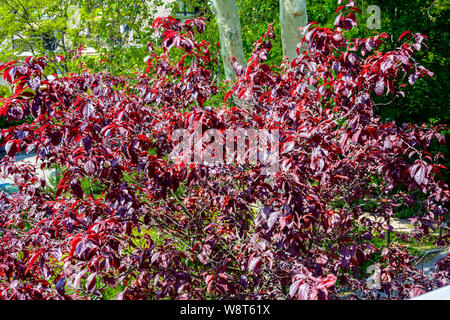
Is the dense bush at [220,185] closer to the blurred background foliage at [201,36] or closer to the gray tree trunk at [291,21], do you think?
the gray tree trunk at [291,21]

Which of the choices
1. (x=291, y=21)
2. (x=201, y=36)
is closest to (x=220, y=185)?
(x=291, y=21)

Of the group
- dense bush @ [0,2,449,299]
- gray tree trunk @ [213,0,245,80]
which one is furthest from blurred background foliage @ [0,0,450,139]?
dense bush @ [0,2,449,299]

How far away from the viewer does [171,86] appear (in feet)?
11.7

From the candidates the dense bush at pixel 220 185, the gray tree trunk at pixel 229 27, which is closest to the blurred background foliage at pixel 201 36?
the gray tree trunk at pixel 229 27

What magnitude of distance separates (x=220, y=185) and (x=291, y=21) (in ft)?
9.95

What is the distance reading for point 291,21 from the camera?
509cm

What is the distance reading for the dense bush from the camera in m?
2.22

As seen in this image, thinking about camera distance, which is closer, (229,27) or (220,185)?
(220,185)

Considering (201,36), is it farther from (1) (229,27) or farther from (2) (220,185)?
(2) (220,185)

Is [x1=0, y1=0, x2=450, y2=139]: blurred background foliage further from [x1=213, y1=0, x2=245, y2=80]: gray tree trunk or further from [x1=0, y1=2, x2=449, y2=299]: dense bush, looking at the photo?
[x1=0, y1=2, x2=449, y2=299]: dense bush

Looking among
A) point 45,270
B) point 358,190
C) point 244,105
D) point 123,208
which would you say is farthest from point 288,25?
point 45,270

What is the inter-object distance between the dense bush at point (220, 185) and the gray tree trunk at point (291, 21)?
1.95 meters

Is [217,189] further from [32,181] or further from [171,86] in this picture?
[32,181]

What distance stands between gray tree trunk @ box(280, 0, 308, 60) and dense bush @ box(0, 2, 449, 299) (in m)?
1.95
